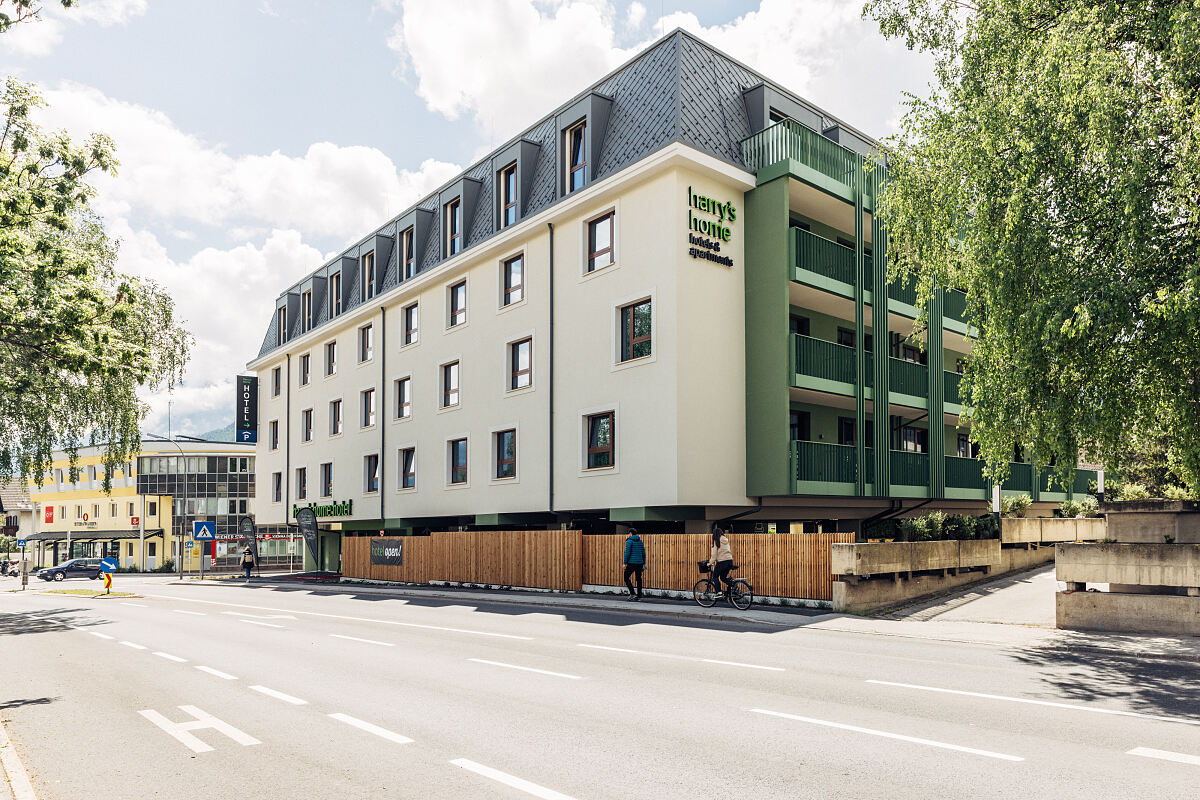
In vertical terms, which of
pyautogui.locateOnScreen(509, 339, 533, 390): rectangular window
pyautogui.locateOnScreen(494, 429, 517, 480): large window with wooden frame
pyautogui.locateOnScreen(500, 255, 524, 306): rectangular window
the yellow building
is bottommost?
the yellow building

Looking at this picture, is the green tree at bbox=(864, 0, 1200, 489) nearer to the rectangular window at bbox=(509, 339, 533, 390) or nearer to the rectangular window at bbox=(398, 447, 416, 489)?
the rectangular window at bbox=(509, 339, 533, 390)

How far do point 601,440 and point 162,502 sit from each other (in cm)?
6163

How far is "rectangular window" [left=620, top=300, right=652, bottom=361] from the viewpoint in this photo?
22.9m

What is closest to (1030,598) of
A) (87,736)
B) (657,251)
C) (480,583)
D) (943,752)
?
(657,251)

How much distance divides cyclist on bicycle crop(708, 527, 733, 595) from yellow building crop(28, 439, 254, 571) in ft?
201

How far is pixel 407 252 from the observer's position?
34.6 meters

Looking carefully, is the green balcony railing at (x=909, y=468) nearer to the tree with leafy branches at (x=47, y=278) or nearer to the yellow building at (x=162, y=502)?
the tree with leafy branches at (x=47, y=278)

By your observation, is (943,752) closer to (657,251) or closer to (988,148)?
(988,148)

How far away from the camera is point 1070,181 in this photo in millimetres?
12266

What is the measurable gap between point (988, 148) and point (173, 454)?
74689 millimetres

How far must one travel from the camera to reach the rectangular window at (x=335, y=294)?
3925cm

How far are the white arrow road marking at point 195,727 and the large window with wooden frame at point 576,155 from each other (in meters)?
19.3

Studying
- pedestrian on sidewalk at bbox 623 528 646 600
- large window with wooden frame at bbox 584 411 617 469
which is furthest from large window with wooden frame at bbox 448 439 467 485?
pedestrian on sidewalk at bbox 623 528 646 600

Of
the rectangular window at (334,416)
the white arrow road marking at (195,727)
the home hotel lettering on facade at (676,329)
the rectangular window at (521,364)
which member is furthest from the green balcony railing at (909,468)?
the rectangular window at (334,416)
